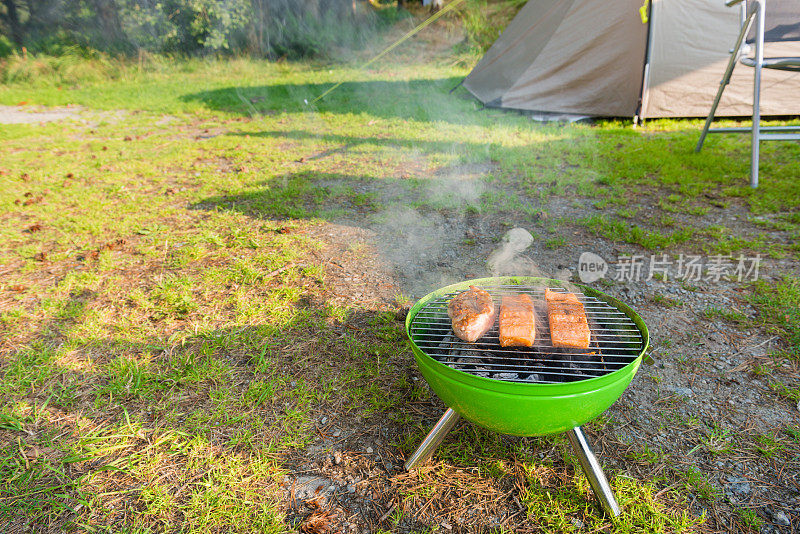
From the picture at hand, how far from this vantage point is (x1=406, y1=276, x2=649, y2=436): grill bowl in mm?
1431

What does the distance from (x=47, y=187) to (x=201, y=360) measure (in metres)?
4.07

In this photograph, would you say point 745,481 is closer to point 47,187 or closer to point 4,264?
point 4,264

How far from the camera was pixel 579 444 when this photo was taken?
1.65 m

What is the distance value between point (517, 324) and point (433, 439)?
0.60m

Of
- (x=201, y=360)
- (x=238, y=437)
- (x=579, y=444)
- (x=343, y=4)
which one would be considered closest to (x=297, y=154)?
(x=201, y=360)

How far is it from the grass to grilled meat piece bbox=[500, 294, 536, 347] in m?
0.62

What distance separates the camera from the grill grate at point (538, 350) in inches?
65.4

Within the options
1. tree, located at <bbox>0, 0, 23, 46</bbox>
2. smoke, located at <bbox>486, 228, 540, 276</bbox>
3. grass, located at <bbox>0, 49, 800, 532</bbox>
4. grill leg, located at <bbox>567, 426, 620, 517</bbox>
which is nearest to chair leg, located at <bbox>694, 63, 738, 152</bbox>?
grass, located at <bbox>0, 49, 800, 532</bbox>

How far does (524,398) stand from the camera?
1.44 meters

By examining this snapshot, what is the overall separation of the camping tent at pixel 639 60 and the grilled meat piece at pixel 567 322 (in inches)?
226

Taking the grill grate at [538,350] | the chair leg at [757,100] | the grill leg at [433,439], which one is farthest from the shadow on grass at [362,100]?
the grill leg at [433,439]

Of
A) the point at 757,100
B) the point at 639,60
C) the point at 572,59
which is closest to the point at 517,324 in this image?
the point at 757,100

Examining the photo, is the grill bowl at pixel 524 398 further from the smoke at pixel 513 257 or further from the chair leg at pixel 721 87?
the chair leg at pixel 721 87

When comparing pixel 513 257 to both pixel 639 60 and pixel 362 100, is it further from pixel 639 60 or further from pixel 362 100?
pixel 362 100
